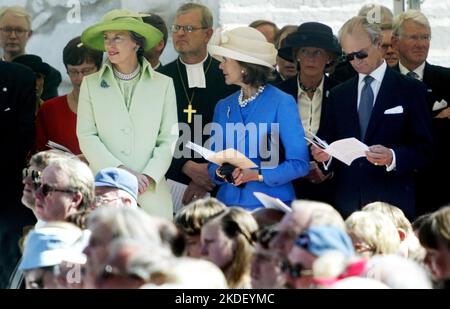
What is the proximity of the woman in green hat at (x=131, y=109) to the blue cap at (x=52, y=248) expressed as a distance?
203cm

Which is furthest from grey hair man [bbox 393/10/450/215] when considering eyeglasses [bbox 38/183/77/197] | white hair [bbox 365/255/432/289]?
eyeglasses [bbox 38/183/77/197]

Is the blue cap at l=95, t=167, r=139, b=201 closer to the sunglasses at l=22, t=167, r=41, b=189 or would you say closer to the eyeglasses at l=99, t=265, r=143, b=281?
the sunglasses at l=22, t=167, r=41, b=189

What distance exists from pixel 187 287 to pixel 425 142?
3.12 m

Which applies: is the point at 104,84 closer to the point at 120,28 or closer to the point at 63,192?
the point at 120,28

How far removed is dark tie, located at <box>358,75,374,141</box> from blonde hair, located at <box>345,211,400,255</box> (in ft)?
5.10

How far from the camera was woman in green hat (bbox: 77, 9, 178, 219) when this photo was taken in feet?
25.7

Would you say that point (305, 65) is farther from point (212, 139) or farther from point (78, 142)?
point (78, 142)

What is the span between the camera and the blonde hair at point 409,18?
8.12 metres

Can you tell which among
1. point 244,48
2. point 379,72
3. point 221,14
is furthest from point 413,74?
point 221,14

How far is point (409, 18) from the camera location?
8.14 metres

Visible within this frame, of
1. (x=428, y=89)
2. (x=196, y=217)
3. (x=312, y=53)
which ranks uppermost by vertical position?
(x=312, y=53)

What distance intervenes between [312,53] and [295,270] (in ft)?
10.6

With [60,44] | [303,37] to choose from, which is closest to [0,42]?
[60,44]

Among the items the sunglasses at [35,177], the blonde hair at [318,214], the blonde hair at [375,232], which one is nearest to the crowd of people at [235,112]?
the sunglasses at [35,177]
